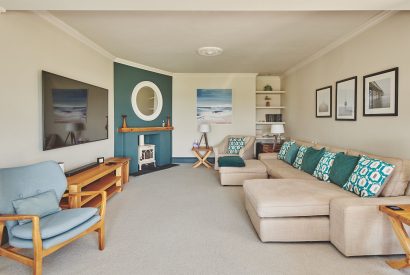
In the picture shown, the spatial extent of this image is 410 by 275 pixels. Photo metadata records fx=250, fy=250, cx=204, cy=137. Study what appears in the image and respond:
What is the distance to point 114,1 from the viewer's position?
7.63 feet

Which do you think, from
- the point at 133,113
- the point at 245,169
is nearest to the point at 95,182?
the point at 133,113

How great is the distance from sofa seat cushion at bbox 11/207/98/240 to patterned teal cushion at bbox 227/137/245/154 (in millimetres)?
4246

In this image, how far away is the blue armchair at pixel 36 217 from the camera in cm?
192

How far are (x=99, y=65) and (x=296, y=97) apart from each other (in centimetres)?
446

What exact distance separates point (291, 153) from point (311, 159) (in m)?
0.82

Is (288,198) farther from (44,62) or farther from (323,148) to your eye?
(44,62)

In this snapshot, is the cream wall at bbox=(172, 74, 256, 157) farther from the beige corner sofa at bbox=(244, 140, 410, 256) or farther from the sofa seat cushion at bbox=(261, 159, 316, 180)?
the beige corner sofa at bbox=(244, 140, 410, 256)

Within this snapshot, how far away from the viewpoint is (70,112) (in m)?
3.49

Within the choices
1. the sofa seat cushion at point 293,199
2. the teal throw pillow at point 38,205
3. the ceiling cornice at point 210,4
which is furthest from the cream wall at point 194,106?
the teal throw pillow at point 38,205

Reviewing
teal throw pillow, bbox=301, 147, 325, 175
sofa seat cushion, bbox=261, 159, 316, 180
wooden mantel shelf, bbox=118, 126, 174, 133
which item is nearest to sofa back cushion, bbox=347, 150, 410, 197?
sofa seat cushion, bbox=261, 159, 316, 180

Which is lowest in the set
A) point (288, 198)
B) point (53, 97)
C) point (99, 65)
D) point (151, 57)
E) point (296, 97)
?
point (288, 198)

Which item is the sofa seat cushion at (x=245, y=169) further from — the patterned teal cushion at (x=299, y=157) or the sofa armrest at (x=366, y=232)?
the sofa armrest at (x=366, y=232)

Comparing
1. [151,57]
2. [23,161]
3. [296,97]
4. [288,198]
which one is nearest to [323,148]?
[288,198]

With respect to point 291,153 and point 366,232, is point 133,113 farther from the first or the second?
point 366,232
